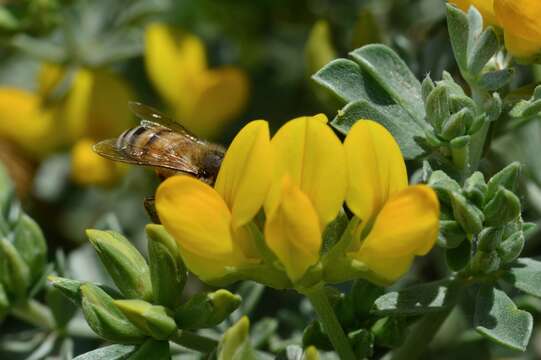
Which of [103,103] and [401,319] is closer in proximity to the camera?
[401,319]

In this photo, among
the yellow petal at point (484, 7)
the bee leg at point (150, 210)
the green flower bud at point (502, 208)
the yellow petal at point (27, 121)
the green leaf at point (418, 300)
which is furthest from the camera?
the yellow petal at point (27, 121)

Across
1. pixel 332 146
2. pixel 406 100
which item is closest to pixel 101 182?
pixel 406 100

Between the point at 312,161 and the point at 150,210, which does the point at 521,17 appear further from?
the point at 150,210

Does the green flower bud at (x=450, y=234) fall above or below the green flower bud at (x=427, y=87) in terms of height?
below

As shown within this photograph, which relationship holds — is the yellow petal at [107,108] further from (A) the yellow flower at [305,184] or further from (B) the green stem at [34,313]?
(A) the yellow flower at [305,184]

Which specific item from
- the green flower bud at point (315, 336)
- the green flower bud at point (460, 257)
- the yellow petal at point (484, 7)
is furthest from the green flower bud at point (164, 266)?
the yellow petal at point (484, 7)

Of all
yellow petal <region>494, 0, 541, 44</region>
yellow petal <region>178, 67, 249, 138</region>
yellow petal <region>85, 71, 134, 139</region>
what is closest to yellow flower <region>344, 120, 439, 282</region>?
yellow petal <region>494, 0, 541, 44</region>

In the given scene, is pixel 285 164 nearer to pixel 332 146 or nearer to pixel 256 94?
pixel 332 146

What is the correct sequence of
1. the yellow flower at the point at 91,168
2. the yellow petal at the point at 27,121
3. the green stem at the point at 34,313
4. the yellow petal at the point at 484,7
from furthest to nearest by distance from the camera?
the yellow petal at the point at 27,121 → the yellow flower at the point at 91,168 → the green stem at the point at 34,313 → the yellow petal at the point at 484,7
